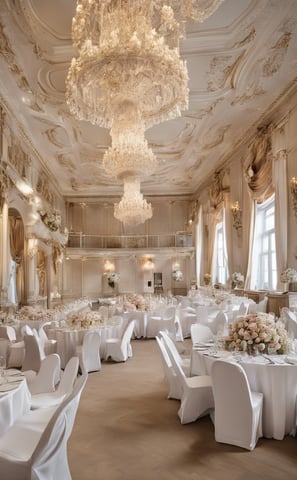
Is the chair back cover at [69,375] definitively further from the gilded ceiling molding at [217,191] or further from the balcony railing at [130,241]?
the balcony railing at [130,241]

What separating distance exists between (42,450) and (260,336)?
8.45 ft

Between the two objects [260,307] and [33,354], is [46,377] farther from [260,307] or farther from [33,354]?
[260,307]

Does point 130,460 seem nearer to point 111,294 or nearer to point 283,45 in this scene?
point 283,45

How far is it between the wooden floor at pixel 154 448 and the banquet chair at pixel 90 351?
1.14m

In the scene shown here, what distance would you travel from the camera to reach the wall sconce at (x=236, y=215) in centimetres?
1325

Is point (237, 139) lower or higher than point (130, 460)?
higher

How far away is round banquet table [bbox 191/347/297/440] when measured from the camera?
3.62m

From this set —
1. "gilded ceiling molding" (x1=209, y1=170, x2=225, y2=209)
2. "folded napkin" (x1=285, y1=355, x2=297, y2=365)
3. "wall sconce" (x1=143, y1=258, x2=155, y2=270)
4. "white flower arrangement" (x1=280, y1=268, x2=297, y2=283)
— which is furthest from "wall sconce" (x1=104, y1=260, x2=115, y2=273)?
"folded napkin" (x1=285, y1=355, x2=297, y2=365)

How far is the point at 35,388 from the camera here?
13.2ft

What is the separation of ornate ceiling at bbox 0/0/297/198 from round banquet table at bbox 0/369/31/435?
6312 millimetres

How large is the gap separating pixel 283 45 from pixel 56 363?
26.0ft

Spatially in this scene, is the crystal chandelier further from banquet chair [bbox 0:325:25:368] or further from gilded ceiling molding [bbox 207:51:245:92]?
banquet chair [bbox 0:325:25:368]

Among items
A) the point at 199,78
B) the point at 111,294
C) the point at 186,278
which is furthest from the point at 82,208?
the point at 199,78

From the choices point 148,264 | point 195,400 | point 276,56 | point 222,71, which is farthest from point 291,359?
point 148,264
